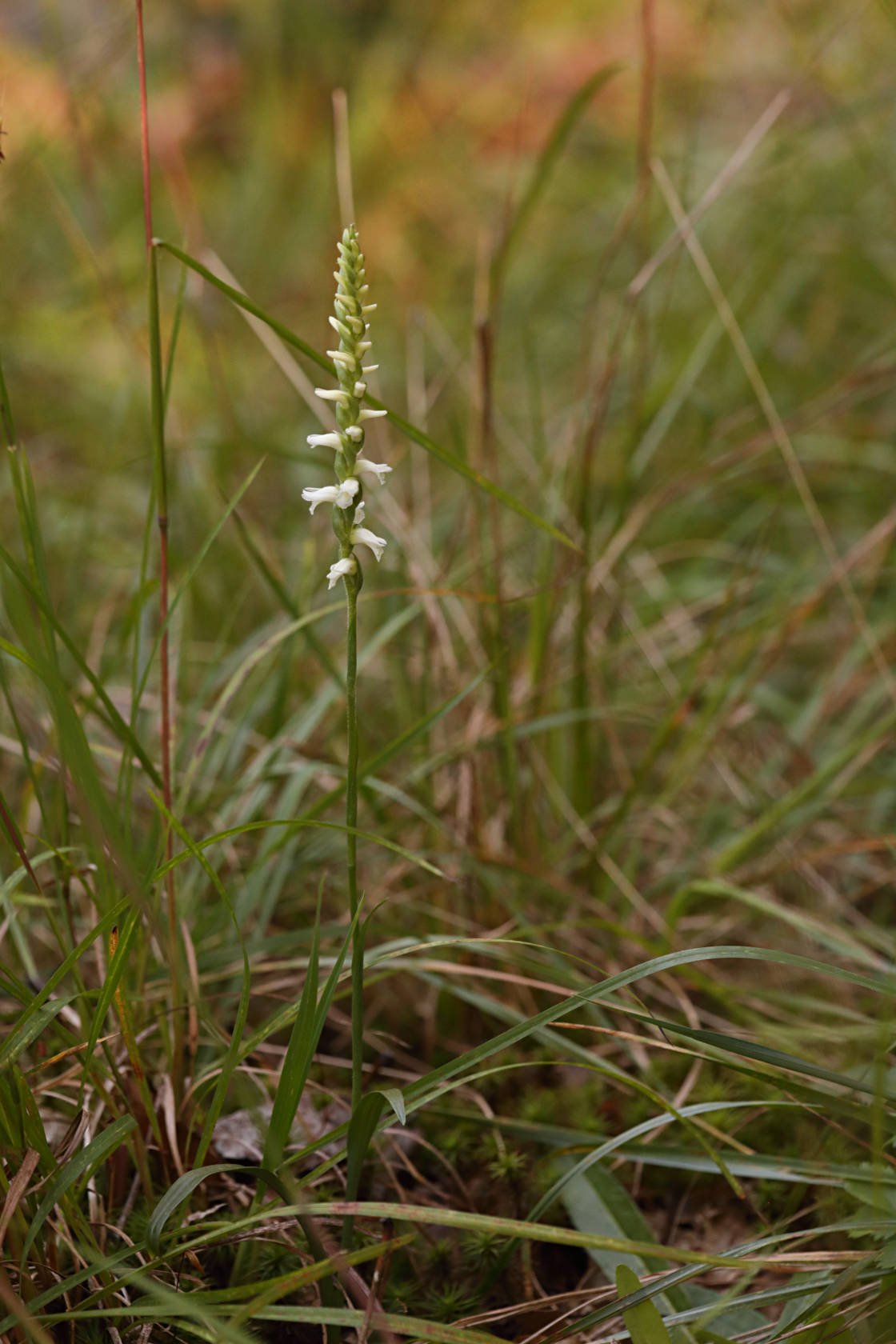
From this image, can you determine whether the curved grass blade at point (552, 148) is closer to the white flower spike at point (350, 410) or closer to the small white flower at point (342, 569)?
the white flower spike at point (350, 410)

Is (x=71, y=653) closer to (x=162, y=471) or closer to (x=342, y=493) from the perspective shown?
(x=162, y=471)

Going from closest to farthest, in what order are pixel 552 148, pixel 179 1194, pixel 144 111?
pixel 179 1194
pixel 144 111
pixel 552 148

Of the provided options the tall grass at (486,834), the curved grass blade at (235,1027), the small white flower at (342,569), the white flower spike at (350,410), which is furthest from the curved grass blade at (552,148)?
the curved grass blade at (235,1027)

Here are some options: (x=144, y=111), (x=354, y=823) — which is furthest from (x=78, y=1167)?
(x=144, y=111)

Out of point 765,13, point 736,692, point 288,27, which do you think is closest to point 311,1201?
point 736,692

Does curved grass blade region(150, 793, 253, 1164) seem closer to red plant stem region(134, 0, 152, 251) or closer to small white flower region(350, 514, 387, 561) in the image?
small white flower region(350, 514, 387, 561)

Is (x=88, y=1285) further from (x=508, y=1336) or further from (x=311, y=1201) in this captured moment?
(x=508, y=1336)

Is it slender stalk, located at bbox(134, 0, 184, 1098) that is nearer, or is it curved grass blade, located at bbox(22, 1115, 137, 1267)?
curved grass blade, located at bbox(22, 1115, 137, 1267)

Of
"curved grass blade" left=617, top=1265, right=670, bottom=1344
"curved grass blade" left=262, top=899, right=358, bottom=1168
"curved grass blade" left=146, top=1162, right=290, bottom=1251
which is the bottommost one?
"curved grass blade" left=617, top=1265, right=670, bottom=1344

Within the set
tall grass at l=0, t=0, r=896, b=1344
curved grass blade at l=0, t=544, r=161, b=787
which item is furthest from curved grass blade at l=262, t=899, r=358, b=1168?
curved grass blade at l=0, t=544, r=161, b=787
